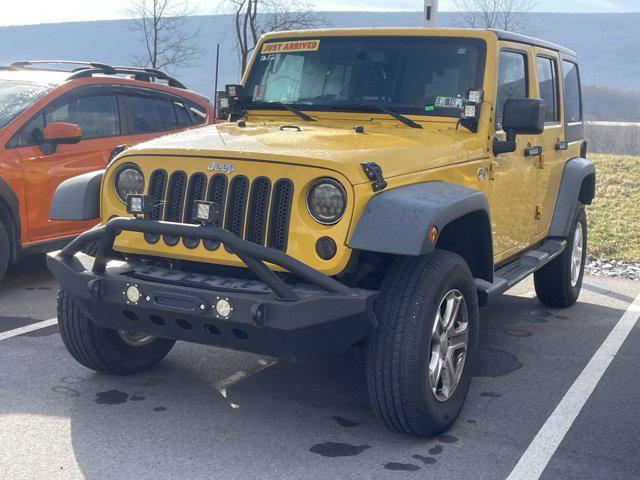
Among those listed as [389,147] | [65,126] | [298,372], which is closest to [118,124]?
[65,126]

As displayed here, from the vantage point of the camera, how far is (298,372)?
5188mm

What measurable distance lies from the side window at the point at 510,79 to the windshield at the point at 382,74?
0.23 meters

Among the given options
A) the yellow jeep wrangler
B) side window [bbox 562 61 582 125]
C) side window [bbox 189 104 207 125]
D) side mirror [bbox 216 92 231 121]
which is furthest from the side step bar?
side window [bbox 189 104 207 125]

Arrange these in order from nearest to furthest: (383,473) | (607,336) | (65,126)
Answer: (383,473) → (607,336) → (65,126)

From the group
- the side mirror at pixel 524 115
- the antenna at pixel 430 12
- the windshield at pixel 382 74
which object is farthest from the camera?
the antenna at pixel 430 12

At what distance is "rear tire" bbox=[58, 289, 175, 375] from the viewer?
465cm

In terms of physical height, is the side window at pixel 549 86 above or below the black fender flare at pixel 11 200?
above

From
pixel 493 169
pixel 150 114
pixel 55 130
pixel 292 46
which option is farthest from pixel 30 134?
pixel 493 169

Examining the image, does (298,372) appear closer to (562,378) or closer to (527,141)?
(562,378)

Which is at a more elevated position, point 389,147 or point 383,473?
point 389,147

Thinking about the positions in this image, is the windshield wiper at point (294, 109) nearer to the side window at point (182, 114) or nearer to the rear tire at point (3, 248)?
the rear tire at point (3, 248)

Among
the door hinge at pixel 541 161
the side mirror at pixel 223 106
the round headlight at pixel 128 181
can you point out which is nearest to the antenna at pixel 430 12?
the door hinge at pixel 541 161

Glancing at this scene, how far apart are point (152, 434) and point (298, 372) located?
122cm

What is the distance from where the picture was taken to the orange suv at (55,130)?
686 centimetres
